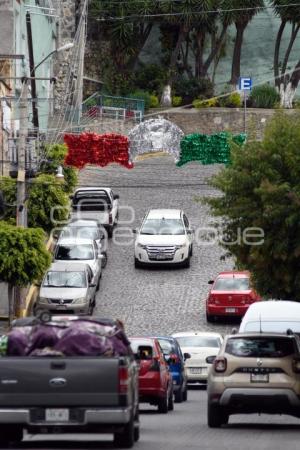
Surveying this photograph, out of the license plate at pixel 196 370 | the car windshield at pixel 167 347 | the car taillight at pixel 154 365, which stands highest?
the car taillight at pixel 154 365

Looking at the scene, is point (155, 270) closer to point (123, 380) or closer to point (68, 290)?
point (68, 290)

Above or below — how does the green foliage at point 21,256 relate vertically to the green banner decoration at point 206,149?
below

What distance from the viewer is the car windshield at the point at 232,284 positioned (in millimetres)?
47434

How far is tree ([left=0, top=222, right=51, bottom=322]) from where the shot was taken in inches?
1797

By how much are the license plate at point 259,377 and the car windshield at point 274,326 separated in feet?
28.9

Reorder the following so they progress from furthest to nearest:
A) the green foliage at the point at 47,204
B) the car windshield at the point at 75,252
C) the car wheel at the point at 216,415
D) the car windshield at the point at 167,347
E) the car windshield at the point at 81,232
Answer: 1. the car windshield at the point at 81,232
2. the green foliage at the point at 47,204
3. the car windshield at the point at 75,252
4. the car windshield at the point at 167,347
5. the car wheel at the point at 216,415

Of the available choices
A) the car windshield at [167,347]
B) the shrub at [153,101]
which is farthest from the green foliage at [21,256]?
the shrub at [153,101]

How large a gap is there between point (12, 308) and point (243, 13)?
31431mm

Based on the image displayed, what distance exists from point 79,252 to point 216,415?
2653cm

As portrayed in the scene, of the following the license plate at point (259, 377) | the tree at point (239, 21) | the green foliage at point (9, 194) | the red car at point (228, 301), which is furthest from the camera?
the tree at point (239, 21)

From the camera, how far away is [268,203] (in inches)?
1444

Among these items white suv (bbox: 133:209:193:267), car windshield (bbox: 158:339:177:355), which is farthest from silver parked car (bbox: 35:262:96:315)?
car windshield (bbox: 158:339:177:355)

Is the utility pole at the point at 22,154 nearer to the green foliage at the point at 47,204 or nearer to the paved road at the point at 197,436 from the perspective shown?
the green foliage at the point at 47,204

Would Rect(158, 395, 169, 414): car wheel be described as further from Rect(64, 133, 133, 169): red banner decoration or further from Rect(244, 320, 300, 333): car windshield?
Rect(64, 133, 133, 169): red banner decoration
